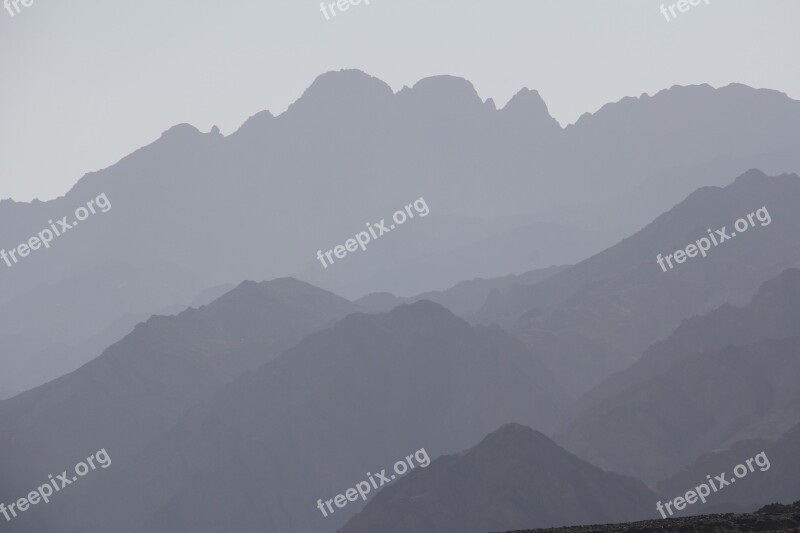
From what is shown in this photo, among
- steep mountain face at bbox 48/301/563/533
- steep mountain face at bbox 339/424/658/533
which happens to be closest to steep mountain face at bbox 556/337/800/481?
steep mountain face at bbox 48/301/563/533

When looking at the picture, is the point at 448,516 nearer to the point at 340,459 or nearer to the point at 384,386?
the point at 340,459

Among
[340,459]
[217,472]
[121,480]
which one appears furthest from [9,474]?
[340,459]

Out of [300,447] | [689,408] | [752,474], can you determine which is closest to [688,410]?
[689,408]

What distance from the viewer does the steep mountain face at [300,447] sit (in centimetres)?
17562

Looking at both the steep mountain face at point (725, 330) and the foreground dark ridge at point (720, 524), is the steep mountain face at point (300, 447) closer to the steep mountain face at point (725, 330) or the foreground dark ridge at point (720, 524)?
the steep mountain face at point (725, 330)

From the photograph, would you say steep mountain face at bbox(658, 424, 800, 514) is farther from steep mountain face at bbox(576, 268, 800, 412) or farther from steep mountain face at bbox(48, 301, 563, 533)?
steep mountain face at bbox(48, 301, 563, 533)

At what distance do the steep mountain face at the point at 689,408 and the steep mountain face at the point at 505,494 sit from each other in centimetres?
2527

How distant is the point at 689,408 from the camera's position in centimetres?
16700

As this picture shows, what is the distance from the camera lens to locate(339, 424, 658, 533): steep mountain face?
416ft

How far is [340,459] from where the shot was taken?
183 m

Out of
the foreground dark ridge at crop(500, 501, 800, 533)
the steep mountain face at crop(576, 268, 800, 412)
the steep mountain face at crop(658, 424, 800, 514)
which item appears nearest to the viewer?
the foreground dark ridge at crop(500, 501, 800, 533)

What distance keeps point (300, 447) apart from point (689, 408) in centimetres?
6308

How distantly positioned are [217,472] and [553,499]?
229 ft

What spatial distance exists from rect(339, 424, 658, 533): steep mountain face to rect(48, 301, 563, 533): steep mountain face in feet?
137
